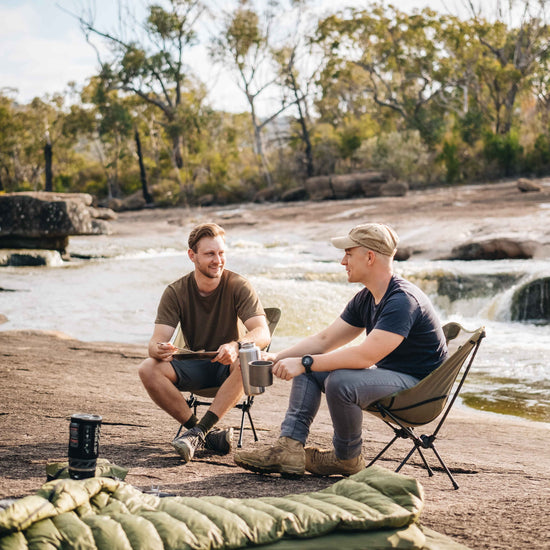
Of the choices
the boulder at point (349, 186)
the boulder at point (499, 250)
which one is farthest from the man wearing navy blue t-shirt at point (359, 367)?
the boulder at point (349, 186)

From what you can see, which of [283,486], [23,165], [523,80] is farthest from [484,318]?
[23,165]

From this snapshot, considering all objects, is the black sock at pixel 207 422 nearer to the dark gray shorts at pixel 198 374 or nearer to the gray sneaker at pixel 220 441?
the gray sneaker at pixel 220 441

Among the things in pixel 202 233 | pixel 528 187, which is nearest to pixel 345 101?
pixel 528 187

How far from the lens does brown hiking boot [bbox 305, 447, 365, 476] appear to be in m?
3.38

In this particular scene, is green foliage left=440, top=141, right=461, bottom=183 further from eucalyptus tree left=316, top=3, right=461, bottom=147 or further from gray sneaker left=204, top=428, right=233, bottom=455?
gray sneaker left=204, top=428, right=233, bottom=455

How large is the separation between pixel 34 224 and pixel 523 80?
2386cm

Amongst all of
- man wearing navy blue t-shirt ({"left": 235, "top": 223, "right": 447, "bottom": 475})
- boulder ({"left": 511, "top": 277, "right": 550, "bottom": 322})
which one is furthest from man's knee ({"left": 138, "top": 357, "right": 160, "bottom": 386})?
boulder ({"left": 511, "top": 277, "right": 550, "bottom": 322})

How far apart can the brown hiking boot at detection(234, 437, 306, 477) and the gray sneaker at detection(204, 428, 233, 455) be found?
48 centimetres

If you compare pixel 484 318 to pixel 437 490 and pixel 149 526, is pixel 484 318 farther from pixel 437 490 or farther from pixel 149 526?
pixel 149 526

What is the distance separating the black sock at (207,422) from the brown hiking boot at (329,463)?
620mm

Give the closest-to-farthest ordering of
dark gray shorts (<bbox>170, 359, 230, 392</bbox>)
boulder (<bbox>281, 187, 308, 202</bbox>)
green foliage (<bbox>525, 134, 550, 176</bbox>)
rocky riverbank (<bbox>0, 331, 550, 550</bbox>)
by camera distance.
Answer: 1. rocky riverbank (<bbox>0, 331, 550, 550</bbox>)
2. dark gray shorts (<bbox>170, 359, 230, 392</bbox>)
3. green foliage (<bbox>525, 134, 550, 176</bbox>)
4. boulder (<bbox>281, 187, 308, 202</bbox>)

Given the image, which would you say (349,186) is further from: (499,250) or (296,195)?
(499,250)

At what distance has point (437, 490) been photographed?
334 cm

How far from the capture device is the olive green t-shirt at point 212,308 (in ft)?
13.5
